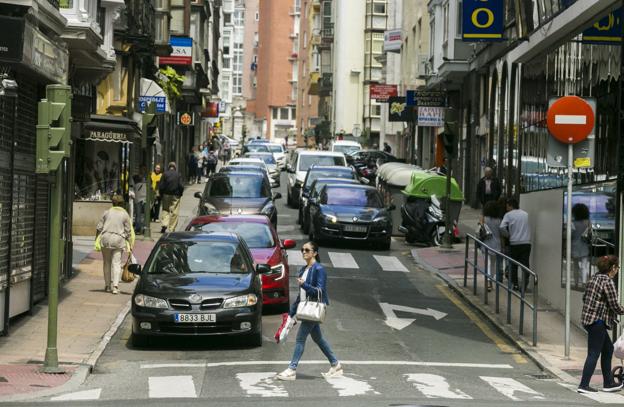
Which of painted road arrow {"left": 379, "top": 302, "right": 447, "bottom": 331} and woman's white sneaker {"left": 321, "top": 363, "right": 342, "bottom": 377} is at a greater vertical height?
woman's white sneaker {"left": 321, "top": 363, "right": 342, "bottom": 377}

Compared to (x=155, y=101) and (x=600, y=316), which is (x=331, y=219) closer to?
(x=155, y=101)

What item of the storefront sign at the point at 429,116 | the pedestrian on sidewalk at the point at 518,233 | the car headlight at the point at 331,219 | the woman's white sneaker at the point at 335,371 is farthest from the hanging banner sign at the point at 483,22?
the woman's white sneaker at the point at 335,371

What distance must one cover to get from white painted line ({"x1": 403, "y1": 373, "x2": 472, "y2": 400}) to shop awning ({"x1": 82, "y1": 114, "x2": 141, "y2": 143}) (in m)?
18.2

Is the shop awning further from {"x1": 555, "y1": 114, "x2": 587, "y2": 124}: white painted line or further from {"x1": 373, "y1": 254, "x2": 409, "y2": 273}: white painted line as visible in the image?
{"x1": 555, "y1": 114, "x2": 587, "y2": 124}: white painted line

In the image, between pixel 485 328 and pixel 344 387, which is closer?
pixel 344 387

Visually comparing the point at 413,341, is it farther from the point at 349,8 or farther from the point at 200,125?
the point at 349,8

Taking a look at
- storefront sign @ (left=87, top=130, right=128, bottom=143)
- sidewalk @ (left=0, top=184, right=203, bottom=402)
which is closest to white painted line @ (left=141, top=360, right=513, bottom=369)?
sidewalk @ (left=0, top=184, right=203, bottom=402)

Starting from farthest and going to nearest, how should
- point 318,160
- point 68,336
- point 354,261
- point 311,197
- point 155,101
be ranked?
point 318,160 < point 311,197 < point 155,101 < point 354,261 < point 68,336

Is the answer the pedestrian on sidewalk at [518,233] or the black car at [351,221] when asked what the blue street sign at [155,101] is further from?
the pedestrian on sidewalk at [518,233]

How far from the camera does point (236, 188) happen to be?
3353cm

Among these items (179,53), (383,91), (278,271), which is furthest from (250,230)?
(383,91)

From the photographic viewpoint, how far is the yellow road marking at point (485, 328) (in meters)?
17.5

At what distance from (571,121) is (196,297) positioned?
5162mm

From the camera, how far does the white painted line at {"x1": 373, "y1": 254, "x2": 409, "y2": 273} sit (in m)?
28.3
